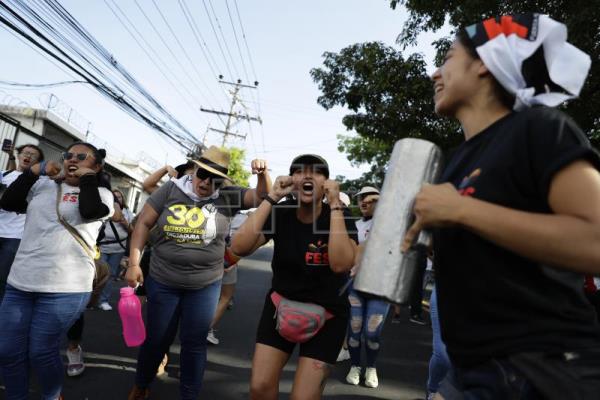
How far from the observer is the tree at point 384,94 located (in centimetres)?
885

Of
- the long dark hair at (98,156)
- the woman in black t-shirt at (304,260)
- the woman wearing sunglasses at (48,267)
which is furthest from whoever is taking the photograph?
Result: the long dark hair at (98,156)

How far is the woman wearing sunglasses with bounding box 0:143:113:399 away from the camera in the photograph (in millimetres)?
2902

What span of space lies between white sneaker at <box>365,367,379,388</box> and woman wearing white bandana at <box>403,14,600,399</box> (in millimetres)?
3465

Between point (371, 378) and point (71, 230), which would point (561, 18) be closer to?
point (371, 378)

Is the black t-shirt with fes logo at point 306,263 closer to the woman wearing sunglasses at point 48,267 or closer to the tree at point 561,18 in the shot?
the woman wearing sunglasses at point 48,267

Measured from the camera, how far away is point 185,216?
11.5 feet

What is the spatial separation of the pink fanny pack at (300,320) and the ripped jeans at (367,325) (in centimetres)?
197

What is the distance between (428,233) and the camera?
128cm

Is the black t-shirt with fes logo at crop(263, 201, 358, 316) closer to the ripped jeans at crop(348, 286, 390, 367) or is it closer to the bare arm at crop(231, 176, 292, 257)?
the bare arm at crop(231, 176, 292, 257)

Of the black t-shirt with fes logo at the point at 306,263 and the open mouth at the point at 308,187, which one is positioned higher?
the open mouth at the point at 308,187

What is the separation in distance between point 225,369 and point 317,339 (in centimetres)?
248

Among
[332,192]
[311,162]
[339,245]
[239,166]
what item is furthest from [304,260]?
[239,166]

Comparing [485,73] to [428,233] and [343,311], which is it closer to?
[428,233]

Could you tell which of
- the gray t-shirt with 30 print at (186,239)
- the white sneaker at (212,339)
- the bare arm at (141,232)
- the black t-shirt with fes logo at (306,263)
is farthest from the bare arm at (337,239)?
the white sneaker at (212,339)
